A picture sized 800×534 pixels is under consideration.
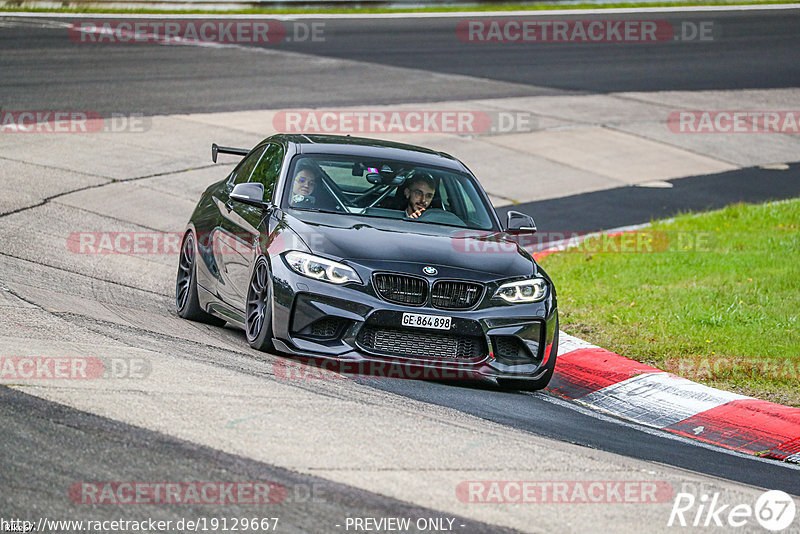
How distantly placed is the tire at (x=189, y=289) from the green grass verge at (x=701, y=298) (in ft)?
10.5

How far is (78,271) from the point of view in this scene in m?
11.1

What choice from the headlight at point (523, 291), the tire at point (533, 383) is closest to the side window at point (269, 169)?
the headlight at point (523, 291)

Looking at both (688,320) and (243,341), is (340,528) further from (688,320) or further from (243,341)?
(688,320)

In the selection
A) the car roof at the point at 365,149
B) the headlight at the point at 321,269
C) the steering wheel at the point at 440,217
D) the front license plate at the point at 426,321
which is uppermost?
the car roof at the point at 365,149

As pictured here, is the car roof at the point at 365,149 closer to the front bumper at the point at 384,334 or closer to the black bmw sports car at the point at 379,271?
the black bmw sports car at the point at 379,271

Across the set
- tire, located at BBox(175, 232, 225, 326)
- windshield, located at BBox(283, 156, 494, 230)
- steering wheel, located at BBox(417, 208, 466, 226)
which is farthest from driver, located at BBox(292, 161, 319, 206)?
tire, located at BBox(175, 232, 225, 326)

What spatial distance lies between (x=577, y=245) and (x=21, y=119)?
30.3 ft

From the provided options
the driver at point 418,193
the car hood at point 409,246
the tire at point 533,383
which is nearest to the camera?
the car hood at point 409,246

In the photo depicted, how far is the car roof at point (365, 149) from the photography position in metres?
9.66

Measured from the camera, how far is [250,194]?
358 inches

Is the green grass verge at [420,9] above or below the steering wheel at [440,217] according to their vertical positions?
above

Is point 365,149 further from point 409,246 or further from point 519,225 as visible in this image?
point 409,246

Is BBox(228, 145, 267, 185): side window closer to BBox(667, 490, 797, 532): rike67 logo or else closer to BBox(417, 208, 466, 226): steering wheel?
BBox(417, 208, 466, 226): steering wheel

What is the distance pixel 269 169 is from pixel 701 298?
4432mm
